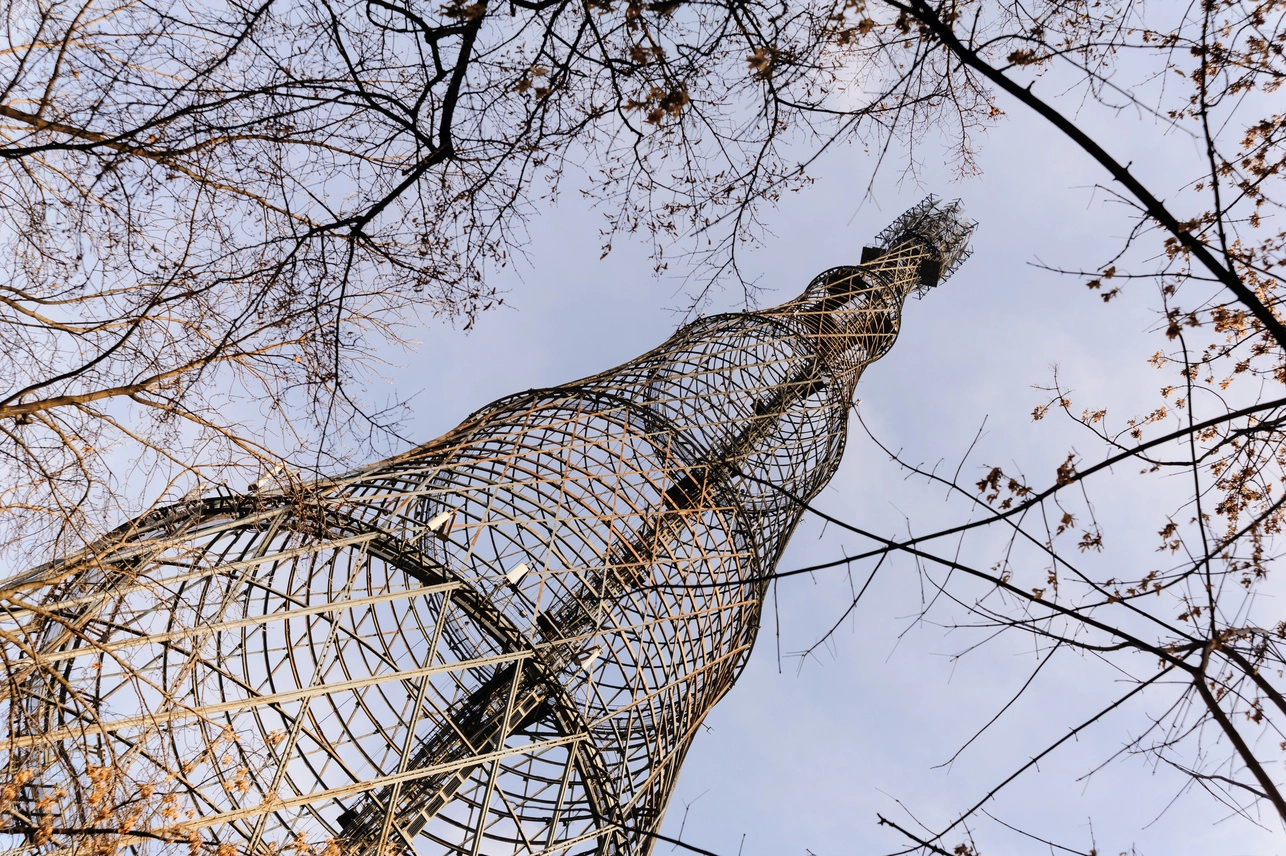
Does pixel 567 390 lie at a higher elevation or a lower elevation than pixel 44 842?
higher

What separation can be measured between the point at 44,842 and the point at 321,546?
2.97 m

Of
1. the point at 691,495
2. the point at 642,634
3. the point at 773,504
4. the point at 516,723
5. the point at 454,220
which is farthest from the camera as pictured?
the point at 773,504

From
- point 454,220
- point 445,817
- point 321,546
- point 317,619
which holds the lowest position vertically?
point 445,817

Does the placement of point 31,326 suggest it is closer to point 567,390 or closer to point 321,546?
point 321,546

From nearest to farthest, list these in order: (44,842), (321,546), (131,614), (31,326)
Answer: (44,842), (31,326), (131,614), (321,546)

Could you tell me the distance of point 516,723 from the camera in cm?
887

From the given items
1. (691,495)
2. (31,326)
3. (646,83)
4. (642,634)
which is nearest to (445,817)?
(642,634)

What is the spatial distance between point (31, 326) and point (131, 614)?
86.4 inches

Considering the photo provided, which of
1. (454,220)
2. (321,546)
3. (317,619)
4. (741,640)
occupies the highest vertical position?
(317,619)

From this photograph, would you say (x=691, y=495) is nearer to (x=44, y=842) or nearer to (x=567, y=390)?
(x=567, y=390)

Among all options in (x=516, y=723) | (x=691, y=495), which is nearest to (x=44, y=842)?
(x=516, y=723)

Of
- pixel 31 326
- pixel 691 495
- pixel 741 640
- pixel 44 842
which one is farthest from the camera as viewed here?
pixel 691 495

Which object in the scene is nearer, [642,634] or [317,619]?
[642,634]

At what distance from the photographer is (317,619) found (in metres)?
10.7
